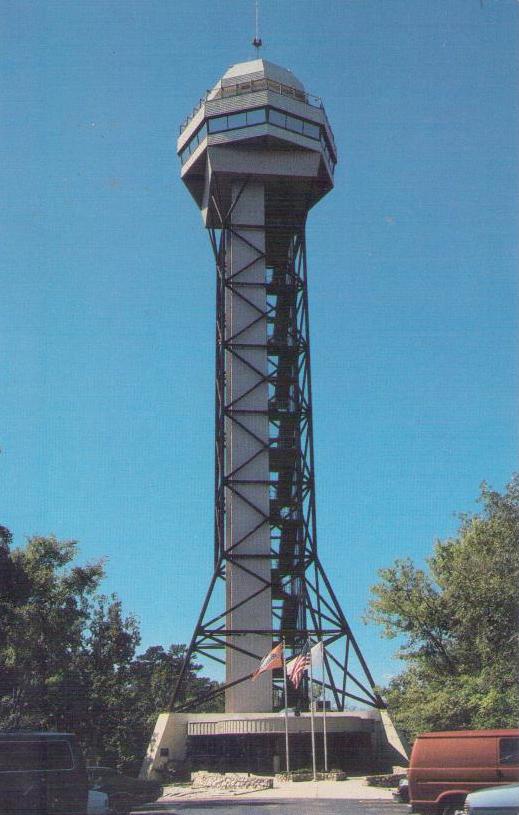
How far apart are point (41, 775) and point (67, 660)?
118 ft

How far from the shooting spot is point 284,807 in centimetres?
2016

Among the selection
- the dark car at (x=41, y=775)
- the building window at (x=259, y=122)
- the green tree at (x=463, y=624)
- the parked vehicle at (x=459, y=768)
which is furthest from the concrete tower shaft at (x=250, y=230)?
the dark car at (x=41, y=775)

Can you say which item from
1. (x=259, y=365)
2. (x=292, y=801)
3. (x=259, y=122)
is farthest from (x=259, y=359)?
(x=292, y=801)

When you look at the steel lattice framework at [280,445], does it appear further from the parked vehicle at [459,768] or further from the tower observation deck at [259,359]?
the parked vehicle at [459,768]

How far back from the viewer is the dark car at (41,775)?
44.2 ft

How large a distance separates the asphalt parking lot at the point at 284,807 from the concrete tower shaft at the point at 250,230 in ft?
61.9

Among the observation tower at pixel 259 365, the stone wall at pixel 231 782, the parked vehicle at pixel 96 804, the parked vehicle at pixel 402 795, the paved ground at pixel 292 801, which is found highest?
the observation tower at pixel 259 365

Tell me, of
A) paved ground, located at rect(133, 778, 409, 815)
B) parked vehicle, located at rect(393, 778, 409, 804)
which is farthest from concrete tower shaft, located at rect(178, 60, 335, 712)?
parked vehicle, located at rect(393, 778, 409, 804)

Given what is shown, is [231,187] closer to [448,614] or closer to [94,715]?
[448,614]

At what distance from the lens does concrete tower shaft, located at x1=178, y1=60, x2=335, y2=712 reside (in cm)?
4309

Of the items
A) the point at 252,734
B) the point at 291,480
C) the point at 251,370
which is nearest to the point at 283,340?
the point at 251,370

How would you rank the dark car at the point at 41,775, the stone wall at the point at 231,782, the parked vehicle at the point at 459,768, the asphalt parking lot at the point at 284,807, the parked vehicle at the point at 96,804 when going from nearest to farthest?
the dark car at the point at 41,775 → the parked vehicle at the point at 459,768 → the parked vehicle at the point at 96,804 → the asphalt parking lot at the point at 284,807 → the stone wall at the point at 231,782

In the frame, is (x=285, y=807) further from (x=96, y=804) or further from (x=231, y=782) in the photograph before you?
(x=231, y=782)

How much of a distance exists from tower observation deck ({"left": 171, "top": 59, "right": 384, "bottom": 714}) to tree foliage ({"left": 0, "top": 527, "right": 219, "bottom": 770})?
8.35m
